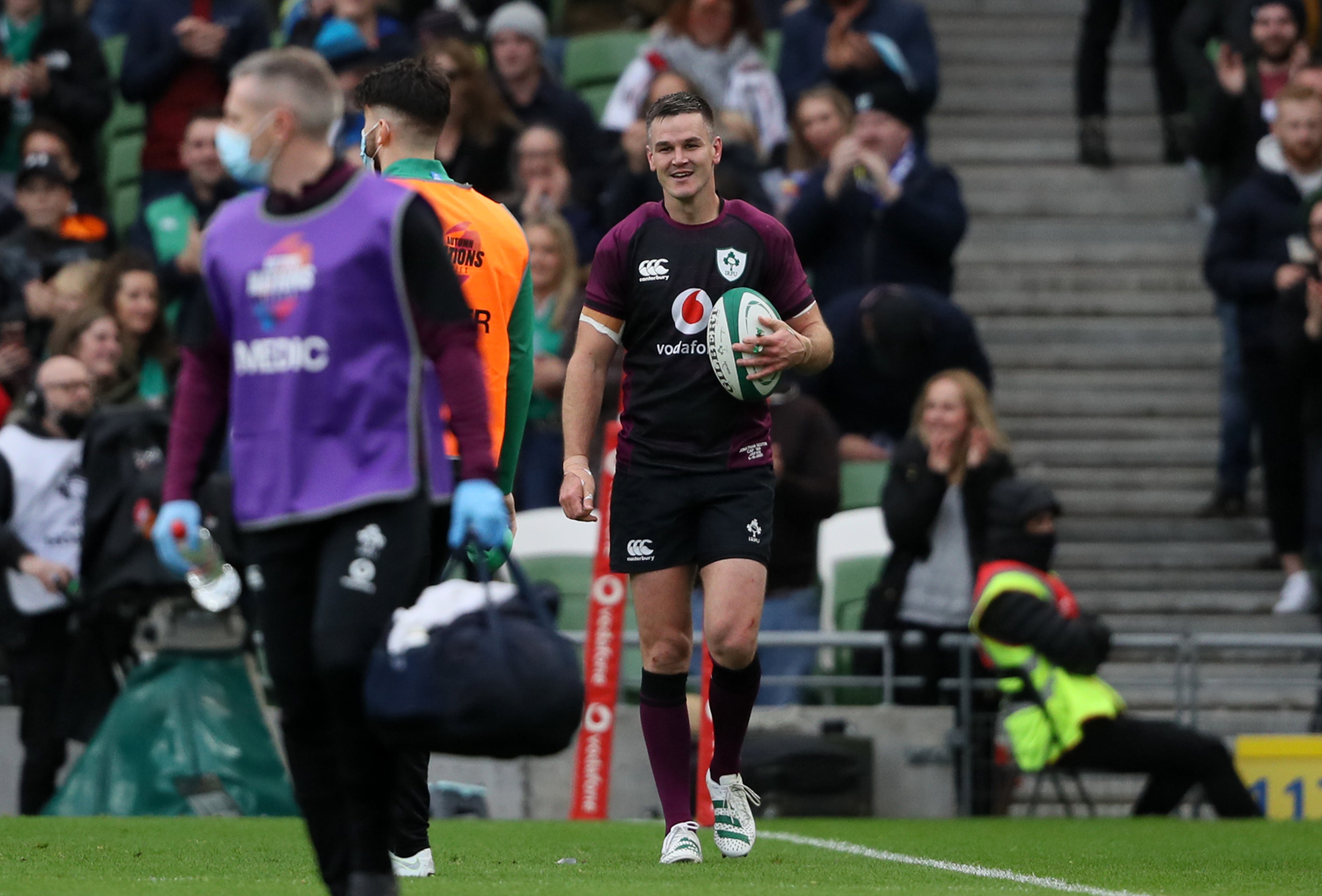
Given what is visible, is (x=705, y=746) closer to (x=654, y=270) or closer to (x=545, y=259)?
(x=654, y=270)

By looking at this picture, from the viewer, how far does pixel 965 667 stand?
11.2 m

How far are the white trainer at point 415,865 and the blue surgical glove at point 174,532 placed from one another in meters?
1.72

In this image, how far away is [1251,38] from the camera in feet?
47.7

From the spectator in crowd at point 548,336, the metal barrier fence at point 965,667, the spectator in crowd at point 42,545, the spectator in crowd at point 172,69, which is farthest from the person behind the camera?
the spectator in crowd at point 172,69

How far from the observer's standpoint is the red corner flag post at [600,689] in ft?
36.2

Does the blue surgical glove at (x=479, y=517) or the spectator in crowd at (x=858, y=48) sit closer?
the blue surgical glove at (x=479, y=517)

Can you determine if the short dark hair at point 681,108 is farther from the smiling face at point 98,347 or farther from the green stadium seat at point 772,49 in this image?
the green stadium seat at point 772,49

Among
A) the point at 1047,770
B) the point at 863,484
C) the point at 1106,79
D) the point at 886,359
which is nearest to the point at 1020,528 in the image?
the point at 1047,770

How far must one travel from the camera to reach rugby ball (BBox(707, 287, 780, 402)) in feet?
→ 24.7

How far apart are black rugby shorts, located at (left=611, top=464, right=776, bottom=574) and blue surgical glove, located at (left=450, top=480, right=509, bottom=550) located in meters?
2.56

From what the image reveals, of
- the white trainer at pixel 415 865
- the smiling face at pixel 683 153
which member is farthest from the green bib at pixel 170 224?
the white trainer at pixel 415 865

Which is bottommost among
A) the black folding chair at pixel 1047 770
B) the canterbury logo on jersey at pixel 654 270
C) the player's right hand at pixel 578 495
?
the black folding chair at pixel 1047 770

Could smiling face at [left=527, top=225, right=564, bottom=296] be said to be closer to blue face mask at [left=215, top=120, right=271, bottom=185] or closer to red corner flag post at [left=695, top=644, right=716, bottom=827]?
red corner flag post at [left=695, top=644, right=716, bottom=827]

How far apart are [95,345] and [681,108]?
17.5 ft
